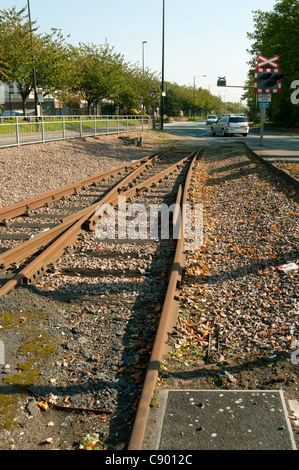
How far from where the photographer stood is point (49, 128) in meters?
22.9

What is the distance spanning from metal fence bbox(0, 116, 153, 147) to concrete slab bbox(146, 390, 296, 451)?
16644 millimetres

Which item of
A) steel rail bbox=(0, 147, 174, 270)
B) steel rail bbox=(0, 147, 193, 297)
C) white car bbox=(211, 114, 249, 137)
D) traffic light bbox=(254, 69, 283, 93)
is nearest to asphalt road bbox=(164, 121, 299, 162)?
white car bbox=(211, 114, 249, 137)

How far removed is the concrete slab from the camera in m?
2.97

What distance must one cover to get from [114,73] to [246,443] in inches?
1873

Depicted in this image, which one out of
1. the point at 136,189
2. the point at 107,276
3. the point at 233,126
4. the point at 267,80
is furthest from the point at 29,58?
the point at 107,276

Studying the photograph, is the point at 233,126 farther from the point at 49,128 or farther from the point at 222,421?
the point at 222,421

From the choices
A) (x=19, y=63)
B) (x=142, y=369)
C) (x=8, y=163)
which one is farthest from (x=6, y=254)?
(x=19, y=63)

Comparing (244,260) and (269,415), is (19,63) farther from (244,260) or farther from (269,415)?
(269,415)

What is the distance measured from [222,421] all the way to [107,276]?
3096 mm

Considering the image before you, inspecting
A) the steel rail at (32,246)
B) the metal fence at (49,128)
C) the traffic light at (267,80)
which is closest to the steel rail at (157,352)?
the steel rail at (32,246)

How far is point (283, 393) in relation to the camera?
3561 mm

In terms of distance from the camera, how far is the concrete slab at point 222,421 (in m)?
2.97

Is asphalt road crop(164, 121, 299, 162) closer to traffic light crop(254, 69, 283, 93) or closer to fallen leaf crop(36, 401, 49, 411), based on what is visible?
traffic light crop(254, 69, 283, 93)

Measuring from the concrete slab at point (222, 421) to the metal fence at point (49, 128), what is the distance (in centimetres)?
1664
